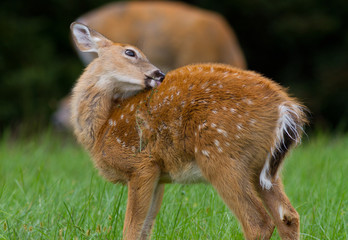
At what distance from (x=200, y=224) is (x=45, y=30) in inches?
430

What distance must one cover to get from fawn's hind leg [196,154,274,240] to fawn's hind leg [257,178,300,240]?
0.62ft

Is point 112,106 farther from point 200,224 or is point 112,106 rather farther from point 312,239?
point 312,239

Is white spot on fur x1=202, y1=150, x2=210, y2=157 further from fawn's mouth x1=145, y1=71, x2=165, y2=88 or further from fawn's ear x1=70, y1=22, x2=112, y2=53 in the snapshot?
fawn's ear x1=70, y1=22, x2=112, y2=53

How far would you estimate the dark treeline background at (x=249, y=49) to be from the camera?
1239 centimetres

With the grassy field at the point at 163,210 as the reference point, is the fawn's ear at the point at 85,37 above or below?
above

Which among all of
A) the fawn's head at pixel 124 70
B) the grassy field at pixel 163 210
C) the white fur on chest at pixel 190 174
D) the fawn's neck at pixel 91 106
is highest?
the fawn's head at pixel 124 70

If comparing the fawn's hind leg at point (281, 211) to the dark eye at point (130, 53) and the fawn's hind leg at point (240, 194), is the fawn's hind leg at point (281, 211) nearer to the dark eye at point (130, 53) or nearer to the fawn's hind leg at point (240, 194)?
the fawn's hind leg at point (240, 194)

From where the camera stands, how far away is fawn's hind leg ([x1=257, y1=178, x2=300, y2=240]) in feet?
11.2

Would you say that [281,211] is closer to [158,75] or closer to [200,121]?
[200,121]

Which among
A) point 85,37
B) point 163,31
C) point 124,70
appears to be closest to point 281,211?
point 124,70

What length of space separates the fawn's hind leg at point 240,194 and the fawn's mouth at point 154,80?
→ 0.79 metres

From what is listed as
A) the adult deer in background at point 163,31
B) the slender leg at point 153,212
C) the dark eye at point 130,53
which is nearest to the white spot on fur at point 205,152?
the slender leg at point 153,212

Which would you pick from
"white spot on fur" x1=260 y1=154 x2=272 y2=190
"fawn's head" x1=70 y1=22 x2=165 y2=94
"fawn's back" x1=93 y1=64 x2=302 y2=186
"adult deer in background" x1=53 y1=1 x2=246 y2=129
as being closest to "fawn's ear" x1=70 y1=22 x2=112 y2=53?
"fawn's head" x1=70 y1=22 x2=165 y2=94

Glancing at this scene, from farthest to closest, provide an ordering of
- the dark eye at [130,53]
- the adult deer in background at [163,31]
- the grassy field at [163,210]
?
1. the adult deer in background at [163,31]
2. the dark eye at [130,53]
3. the grassy field at [163,210]
